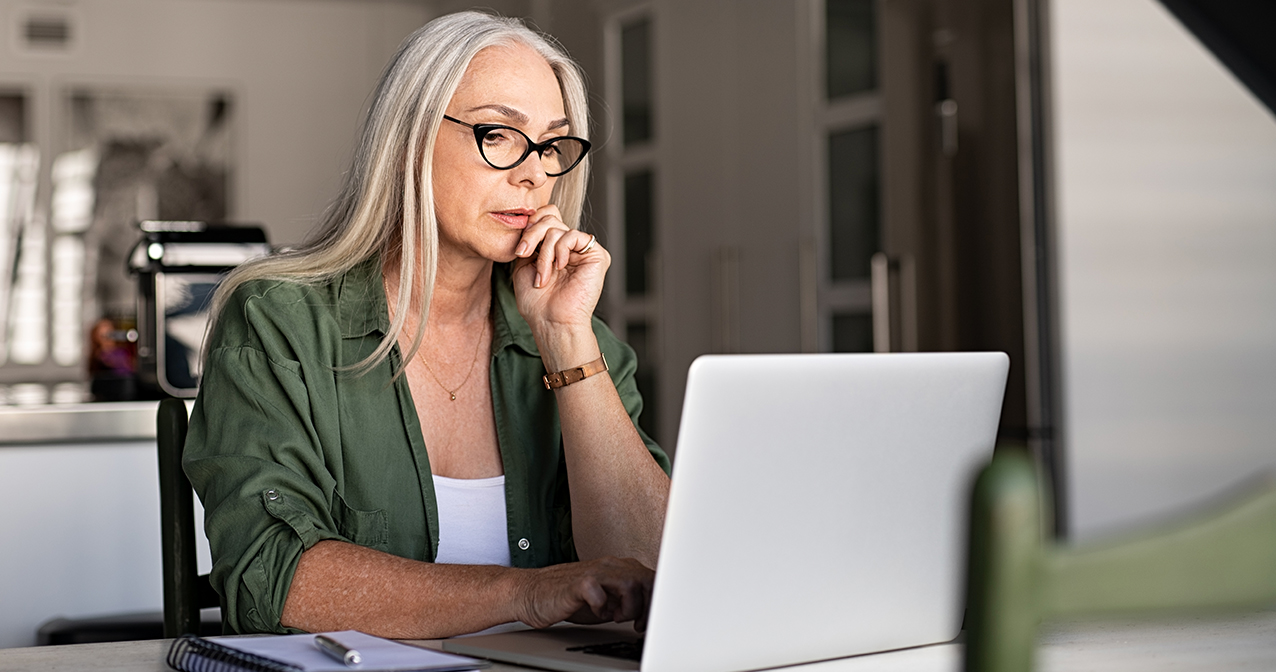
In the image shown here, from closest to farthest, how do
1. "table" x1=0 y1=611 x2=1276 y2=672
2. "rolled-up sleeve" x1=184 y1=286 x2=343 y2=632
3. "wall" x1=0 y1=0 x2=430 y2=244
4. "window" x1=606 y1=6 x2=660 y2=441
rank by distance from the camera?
"table" x1=0 y1=611 x2=1276 y2=672 → "rolled-up sleeve" x1=184 y1=286 x2=343 y2=632 → "window" x1=606 y1=6 x2=660 y2=441 → "wall" x1=0 y1=0 x2=430 y2=244

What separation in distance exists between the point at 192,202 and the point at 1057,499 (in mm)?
4076

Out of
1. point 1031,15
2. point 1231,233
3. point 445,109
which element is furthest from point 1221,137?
point 445,109

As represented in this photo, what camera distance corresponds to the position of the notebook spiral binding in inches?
29.6

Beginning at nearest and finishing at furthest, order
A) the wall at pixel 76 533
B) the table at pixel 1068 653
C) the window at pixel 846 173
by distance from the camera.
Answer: the table at pixel 1068 653 < the wall at pixel 76 533 < the window at pixel 846 173

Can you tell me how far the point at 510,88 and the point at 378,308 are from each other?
272 mm

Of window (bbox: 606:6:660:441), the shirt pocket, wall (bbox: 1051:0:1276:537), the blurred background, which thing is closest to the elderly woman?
the shirt pocket

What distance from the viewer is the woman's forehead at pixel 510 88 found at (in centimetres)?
132

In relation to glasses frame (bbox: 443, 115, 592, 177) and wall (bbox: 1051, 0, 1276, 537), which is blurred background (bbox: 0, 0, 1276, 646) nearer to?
wall (bbox: 1051, 0, 1276, 537)

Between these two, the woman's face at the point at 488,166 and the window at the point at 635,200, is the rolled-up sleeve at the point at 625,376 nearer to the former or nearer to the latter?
the woman's face at the point at 488,166

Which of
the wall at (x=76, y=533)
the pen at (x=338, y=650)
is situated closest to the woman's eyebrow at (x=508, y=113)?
the pen at (x=338, y=650)

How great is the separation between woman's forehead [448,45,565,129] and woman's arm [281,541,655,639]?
1.64 feet

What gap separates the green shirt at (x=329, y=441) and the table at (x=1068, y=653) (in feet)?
0.47

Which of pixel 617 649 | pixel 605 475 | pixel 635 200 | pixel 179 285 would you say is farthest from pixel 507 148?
pixel 635 200

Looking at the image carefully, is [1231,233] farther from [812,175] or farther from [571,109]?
[571,109]
